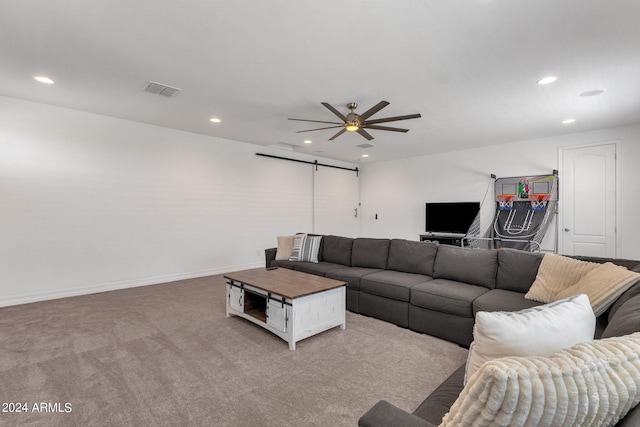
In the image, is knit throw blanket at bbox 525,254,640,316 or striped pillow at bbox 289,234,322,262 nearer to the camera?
knit throw blanket at bbox 525,254,640,316

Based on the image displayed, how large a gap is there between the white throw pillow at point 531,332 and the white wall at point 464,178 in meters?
5.32

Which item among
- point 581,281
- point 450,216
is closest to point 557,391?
point 581,281

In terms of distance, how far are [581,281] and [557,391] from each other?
206cm

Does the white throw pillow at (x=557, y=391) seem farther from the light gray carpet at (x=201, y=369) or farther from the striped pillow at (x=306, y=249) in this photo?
the striped pillow at (x=306, y=249)

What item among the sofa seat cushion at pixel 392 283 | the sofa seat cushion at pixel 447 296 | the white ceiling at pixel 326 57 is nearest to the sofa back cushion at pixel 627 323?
the sofa seat cushion at pixel 447 296

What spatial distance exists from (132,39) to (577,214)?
6819 millimetres

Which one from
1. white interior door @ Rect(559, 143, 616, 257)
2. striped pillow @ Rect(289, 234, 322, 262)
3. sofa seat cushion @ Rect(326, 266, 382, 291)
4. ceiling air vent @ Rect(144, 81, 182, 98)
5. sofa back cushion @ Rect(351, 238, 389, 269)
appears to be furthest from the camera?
white interior door @ Rect(559, 143, 616, 257)

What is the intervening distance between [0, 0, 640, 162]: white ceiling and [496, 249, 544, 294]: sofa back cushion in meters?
1.84

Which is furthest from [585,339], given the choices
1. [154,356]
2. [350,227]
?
[350,227]

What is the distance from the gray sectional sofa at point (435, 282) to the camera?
264cm

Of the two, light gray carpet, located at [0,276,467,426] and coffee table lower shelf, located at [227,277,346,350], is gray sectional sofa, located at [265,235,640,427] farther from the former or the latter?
coffee table lower shelf, located at [227,277,346,350]

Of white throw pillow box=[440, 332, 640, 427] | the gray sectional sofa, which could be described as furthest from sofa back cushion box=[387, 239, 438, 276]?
white throw pillow box=[440, 332, 640, 427]

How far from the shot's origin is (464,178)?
21.2 feet

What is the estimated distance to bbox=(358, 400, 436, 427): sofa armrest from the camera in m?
0.94
